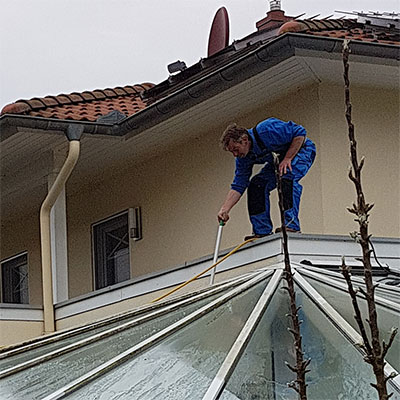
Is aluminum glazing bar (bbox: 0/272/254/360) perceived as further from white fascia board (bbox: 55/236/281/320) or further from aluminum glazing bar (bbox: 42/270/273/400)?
white fascia board (bbox: 55/236/281/320)

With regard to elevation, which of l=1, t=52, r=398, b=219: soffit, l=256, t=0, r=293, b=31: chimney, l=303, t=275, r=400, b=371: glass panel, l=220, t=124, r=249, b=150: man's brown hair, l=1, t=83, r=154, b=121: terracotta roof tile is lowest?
l=303, t=275, r=400, b=371: glass panel

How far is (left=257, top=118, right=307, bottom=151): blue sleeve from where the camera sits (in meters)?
7.36

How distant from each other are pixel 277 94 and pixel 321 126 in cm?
66

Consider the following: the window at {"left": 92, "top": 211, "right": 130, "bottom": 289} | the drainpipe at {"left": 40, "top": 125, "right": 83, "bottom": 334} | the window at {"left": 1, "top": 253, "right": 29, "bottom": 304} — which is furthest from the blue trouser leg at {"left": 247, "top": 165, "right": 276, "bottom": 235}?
→ the window at {"left": 1, "top": 253, "right": 29, "bottom": 304}

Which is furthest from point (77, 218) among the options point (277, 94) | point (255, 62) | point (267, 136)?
point (267, 136)

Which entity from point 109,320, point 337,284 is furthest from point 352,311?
point 109,320

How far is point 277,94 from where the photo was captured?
31.9 feet

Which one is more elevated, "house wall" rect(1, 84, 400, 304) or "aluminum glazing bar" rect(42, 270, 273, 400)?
"house wall" rect(1, 84, 400, 304)

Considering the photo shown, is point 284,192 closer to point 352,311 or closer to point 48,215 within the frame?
point 352,311

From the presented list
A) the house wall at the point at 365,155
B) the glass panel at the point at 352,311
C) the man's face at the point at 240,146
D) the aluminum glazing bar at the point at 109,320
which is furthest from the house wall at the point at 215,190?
the glass panel at the point at 352,311

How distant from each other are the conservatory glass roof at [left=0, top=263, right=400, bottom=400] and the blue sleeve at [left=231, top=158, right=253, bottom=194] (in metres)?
1.41

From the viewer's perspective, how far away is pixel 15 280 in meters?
15.3

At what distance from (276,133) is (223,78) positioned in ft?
5.98

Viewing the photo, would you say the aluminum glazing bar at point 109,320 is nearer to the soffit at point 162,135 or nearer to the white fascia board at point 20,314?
the soffit at point 162,135
